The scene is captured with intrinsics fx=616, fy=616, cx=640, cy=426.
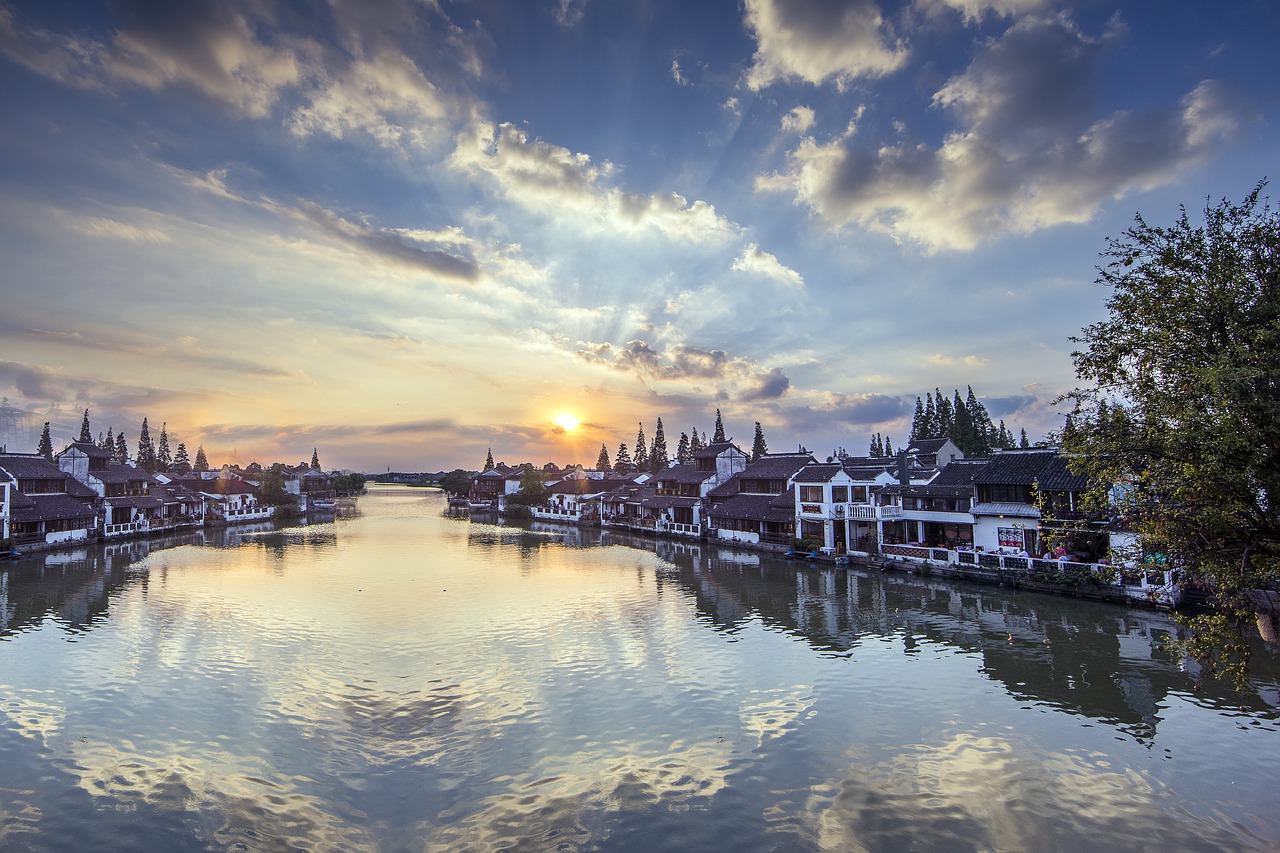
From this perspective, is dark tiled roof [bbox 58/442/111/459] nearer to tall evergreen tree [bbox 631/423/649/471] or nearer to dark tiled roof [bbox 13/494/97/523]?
dark tiled roof [bbox 13/494/97/523]

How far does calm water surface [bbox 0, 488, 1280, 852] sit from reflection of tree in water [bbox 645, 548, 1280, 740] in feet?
0.62

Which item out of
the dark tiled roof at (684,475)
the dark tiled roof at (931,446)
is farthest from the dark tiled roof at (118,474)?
the dark tiled roof at (931,446)

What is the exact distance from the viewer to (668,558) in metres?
54.7

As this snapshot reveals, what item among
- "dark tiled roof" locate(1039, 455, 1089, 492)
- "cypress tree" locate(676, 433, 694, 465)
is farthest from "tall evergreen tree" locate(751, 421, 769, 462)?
"dark tiled roof" locate(1039, 455, 1089, 492)

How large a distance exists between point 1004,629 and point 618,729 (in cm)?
2100

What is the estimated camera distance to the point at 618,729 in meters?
17.5

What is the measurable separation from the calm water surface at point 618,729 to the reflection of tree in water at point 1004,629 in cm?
19

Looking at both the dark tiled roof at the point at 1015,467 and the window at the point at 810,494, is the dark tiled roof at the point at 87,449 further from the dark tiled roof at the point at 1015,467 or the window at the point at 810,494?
the dark tiled roof at the point at 1015,467

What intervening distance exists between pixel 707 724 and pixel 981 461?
126 feet

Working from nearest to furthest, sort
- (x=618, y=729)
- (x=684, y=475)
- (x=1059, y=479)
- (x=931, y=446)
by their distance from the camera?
(x=618, y=729), (x=1059, y=479), (x=931, y=446), (x=684, y=475)

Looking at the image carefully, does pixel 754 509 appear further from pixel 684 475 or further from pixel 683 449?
pixel 683 449

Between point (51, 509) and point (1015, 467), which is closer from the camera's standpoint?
point (1015, 467)

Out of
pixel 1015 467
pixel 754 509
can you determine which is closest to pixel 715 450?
pixel 754 509

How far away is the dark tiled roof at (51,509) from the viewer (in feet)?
170
